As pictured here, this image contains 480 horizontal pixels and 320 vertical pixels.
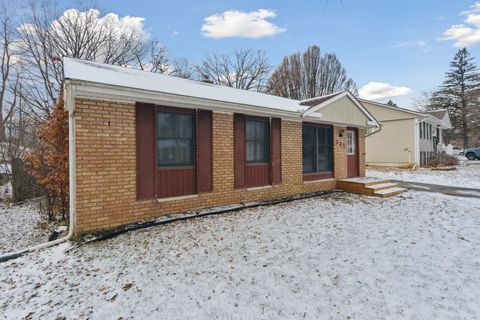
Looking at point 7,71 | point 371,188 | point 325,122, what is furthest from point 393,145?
point 7,71

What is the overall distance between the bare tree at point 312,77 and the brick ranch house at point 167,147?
→ 66.4 feet

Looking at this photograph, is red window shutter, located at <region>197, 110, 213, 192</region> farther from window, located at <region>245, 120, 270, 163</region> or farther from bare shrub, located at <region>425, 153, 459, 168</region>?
bare shrub, located at <region>425, 153, 459, 168</region>

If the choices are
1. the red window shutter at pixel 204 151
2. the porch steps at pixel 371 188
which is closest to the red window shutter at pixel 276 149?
the red window shutter at pixel 204 151

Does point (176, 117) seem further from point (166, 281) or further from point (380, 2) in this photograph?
point (380, 2)

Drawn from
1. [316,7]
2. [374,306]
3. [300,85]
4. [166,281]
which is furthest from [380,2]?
[300,85]

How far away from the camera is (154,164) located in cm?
571

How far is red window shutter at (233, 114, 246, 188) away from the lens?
713 cm

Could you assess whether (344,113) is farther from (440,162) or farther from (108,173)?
(440,162)

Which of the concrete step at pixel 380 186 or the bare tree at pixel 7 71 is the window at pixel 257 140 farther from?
the bare tree at pixel 7 71

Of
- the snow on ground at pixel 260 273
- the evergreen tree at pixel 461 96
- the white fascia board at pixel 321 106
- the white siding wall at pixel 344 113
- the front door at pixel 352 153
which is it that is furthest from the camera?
the evergreen tree at pixel 461 96

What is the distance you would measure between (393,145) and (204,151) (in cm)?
1821

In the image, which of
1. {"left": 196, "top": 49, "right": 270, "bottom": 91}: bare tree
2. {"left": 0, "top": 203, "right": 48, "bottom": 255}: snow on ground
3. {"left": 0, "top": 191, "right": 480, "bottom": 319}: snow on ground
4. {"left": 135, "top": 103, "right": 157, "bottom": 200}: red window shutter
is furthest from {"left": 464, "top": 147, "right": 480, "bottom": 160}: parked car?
{"left": 0, "top": 203, "right": 48, "bottom": 255}: snow on ground

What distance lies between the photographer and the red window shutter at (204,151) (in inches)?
253

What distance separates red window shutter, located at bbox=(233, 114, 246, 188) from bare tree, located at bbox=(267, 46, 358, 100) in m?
22.9
